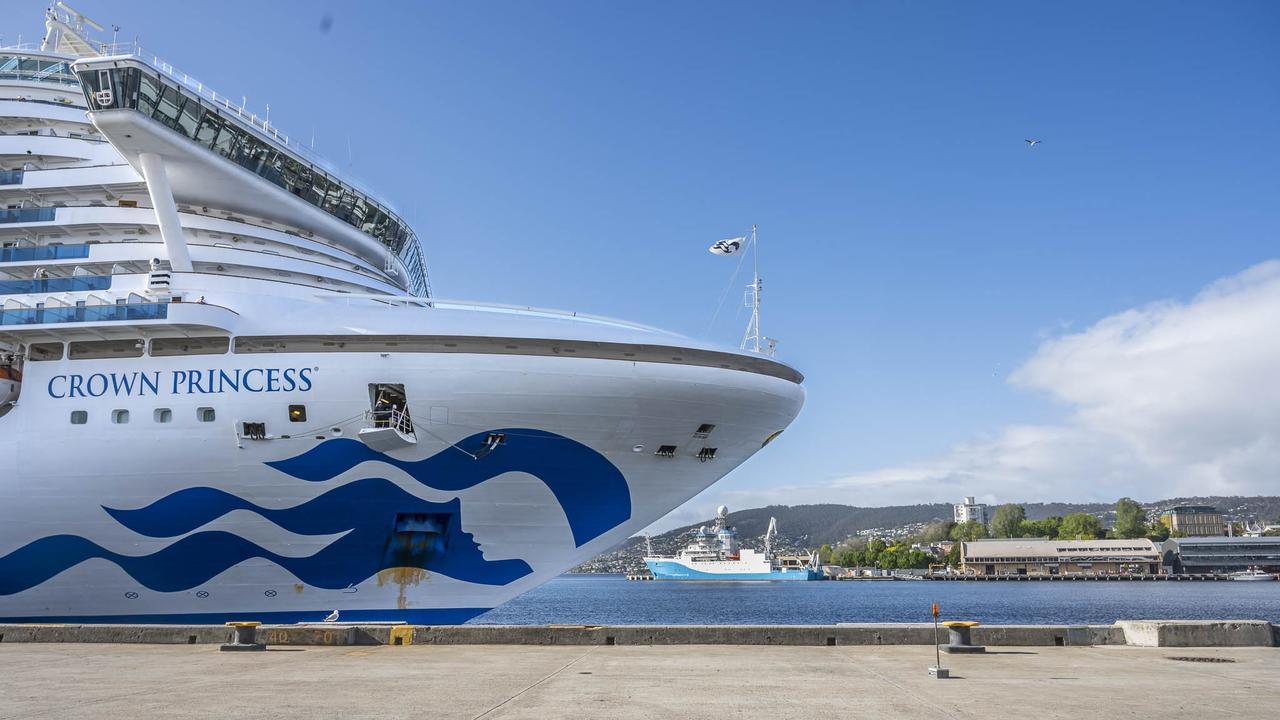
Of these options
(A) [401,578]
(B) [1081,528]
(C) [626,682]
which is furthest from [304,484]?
(B) [1081,528]

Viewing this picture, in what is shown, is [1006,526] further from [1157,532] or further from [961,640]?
[961,640]

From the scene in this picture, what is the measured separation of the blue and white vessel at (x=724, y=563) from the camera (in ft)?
497

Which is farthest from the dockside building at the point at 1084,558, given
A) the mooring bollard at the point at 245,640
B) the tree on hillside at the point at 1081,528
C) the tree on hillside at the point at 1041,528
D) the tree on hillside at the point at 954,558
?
the mooring bollard at the point at 245,640

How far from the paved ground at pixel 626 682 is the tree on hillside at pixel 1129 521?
188 metres

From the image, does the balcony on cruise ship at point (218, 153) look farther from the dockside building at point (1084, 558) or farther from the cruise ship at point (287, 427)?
the dockside building at point (1084, 558)

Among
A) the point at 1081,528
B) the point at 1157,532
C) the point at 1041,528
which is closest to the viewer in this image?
the point at 1081,528

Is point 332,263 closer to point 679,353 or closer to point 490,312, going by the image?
point 490,312

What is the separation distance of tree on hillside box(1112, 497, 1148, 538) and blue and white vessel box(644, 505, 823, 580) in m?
62.4

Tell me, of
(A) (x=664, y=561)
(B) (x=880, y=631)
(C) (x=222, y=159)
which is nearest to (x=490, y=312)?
(C) (x=222, y=159)

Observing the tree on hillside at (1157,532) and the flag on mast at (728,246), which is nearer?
the flag on mast at (728,246)

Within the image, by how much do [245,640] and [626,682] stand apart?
270 inches

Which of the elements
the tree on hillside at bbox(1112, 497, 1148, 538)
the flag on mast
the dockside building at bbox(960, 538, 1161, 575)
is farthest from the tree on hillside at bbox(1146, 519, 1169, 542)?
the flag on mast

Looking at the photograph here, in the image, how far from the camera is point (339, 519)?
63.0 ft

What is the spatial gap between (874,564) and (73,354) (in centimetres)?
18627
